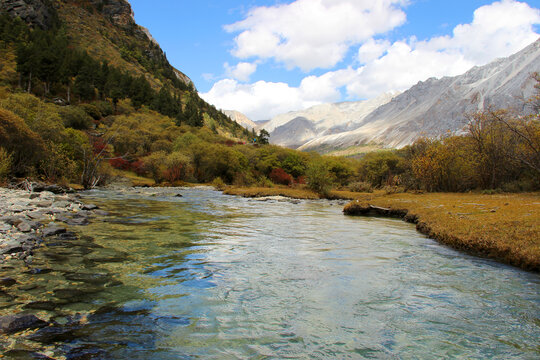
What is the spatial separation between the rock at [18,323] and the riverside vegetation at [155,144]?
12.0m

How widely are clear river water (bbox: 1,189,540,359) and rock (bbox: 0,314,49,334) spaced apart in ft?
0.97

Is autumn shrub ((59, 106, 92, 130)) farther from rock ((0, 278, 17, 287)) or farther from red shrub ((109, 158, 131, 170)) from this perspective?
rock ((0, 278, 17, 287))

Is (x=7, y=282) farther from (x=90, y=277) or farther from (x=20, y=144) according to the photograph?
(x=20, y=144)

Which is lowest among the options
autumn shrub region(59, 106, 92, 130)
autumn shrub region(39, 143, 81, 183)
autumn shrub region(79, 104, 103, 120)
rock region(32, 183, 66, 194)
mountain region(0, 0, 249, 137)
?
rock region(32, 183, 66, 194)

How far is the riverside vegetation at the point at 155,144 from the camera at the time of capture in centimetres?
2964

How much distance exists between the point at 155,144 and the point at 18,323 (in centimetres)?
7684

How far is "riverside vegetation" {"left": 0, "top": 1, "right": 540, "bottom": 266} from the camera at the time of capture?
97.2 feet

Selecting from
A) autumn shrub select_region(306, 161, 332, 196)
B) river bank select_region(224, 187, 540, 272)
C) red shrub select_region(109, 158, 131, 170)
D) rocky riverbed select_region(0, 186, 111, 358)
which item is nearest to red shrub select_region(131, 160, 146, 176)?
red shrub select_region(109, 158, 131, 170)

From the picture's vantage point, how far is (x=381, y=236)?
1449 cm

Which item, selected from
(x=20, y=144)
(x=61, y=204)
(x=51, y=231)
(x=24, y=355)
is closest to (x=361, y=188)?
(x=61, y=204)

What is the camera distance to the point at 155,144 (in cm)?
Answer: 7656

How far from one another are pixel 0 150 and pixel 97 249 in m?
22.5

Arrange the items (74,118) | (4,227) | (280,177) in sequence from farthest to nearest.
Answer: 1. (280,177)
2. (74,118)
3. (4,227)

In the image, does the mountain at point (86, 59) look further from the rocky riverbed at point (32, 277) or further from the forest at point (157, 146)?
the rocky riverbed at point (32, 277)
